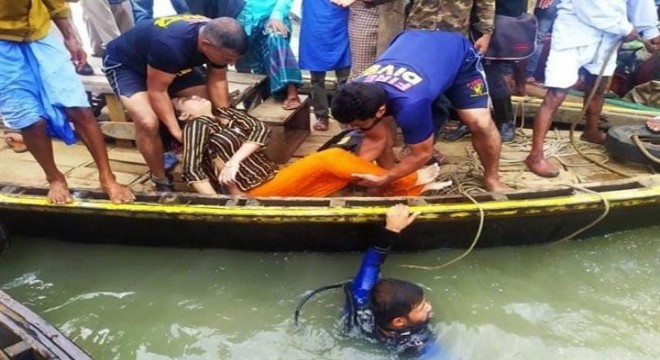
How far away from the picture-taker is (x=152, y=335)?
3621mm

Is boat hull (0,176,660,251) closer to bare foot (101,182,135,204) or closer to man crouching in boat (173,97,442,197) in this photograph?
bare foot (101,182,135,204)

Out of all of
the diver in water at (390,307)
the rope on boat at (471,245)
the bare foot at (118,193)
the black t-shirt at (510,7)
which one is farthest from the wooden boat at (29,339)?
the black t-shirt at (510,7)

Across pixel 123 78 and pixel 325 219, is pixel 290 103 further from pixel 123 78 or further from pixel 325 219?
pixel 325 219

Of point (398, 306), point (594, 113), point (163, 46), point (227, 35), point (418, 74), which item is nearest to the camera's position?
point (398, 306)

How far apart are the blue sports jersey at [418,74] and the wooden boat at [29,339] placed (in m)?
2.00

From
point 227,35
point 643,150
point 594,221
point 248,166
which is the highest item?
point 227,35

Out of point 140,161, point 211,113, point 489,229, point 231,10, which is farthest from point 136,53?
point 489,229

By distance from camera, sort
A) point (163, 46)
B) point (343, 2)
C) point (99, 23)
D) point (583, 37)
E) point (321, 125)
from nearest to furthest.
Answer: point (163, 46)
point (583, 37)
point (343, 2)
point (321, 125)
point (99, 23)

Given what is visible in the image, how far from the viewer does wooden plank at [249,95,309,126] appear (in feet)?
15.3

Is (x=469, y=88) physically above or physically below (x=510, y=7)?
below

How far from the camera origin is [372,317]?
3.43m

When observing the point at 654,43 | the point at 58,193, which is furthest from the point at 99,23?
the point at 654,43

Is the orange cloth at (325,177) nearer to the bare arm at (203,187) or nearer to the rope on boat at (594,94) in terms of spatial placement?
the bare arm at (203,187)

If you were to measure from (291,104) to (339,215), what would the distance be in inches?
60.4
